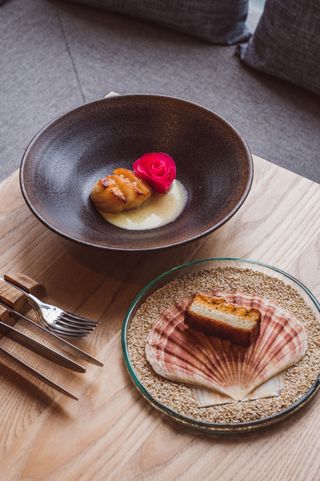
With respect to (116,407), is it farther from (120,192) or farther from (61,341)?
(120,192)

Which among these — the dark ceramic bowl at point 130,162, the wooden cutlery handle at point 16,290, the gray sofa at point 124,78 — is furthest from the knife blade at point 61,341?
the gray sofa at point 124,78

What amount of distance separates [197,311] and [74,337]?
7.9 inches

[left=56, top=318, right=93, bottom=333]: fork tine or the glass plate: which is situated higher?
the glass plate

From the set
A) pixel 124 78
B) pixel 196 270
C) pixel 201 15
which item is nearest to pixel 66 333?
pixel 196 270

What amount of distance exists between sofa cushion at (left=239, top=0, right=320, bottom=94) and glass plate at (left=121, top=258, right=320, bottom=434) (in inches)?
36.4

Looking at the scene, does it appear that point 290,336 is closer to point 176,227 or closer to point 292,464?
point 292,464

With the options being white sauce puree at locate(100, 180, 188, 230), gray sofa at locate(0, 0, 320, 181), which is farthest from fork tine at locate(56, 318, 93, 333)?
gray sofa at locate(0, 0, 320, 181)

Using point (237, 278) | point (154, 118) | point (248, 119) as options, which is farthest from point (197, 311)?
point (248, 119)

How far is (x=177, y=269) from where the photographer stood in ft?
3.31

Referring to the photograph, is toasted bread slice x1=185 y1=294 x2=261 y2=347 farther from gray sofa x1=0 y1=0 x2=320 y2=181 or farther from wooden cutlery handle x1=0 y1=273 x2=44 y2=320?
gray sofa x1=0 y1=0 x2=320 y2=181

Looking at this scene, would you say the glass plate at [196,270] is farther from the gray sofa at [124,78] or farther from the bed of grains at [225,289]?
the gray sofa at [124,78]

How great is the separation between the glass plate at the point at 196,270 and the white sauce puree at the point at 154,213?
141 millimetres

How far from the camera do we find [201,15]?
6.26 feet

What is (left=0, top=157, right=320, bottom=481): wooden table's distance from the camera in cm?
79
